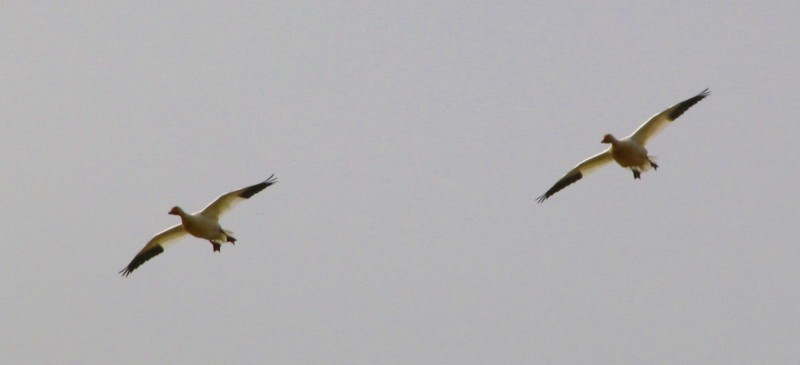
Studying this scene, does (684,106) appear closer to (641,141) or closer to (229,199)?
(641,141)

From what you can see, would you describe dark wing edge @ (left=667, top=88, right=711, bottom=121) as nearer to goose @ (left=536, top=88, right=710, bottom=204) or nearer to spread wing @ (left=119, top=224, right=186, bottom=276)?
goose @ (left=536, top=88, right=710, bottom=204)

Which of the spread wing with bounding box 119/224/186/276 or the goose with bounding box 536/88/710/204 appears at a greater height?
the spread wing with bounding box 119/224/186/276

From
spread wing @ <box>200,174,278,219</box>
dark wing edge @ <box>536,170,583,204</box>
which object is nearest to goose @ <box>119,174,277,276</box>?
spread wing @ <box>200,174,278,219</box>

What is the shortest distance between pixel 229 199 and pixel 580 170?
7.45 m

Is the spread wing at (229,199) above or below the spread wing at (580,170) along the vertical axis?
above

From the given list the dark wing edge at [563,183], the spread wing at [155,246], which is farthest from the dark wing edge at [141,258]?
the dark wing edge at [563,183]

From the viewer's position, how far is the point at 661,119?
110ft

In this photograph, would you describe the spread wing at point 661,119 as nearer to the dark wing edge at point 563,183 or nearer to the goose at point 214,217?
the dark wing edge at point 563,183

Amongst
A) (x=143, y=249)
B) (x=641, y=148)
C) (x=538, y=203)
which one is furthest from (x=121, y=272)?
Result: (x=641, y=148)

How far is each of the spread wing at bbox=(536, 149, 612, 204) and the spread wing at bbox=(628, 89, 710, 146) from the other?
822 millimetres

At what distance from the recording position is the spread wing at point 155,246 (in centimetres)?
3469

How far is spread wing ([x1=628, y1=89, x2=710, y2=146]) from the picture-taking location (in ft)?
110

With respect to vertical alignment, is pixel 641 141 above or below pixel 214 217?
below

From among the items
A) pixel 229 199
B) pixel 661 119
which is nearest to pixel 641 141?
pixel 661 119
